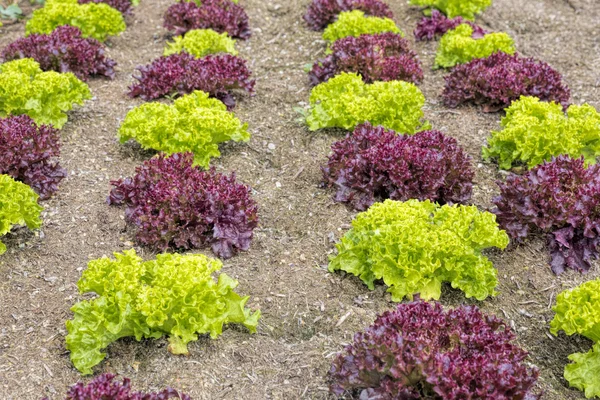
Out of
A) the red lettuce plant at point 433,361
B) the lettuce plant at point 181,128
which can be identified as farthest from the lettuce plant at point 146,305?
the lettuce plant at point 181,128

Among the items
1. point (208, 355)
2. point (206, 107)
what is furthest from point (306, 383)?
point (206, 107)

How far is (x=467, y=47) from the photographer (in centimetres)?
982

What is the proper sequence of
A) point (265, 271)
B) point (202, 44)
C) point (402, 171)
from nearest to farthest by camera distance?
point (265, 271) → point (402, 171) → point (202, 44)

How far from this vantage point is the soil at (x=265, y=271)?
17.8ft

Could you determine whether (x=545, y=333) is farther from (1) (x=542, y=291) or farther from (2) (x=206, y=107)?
(2) (x=206, y=107)

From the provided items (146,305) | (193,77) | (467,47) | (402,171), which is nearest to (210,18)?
(193,77)

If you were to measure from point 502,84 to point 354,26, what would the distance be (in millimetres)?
2579

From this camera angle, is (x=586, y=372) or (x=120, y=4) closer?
(x=586, y=372)

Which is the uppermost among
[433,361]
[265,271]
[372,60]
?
[433,361]

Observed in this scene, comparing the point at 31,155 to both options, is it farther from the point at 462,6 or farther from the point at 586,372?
the point at 462,6

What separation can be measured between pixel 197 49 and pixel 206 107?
2.01m

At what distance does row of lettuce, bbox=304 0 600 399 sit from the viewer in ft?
15.7

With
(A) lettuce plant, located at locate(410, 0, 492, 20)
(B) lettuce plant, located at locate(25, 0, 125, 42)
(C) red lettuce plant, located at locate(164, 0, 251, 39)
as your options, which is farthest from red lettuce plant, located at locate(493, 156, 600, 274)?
(B) lettuce plant, located at locate(25, 0, 125, 42)

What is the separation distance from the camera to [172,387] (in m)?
5.25
